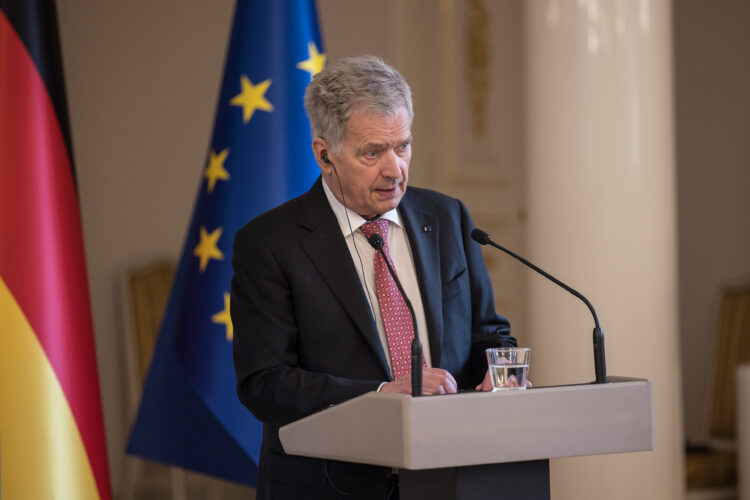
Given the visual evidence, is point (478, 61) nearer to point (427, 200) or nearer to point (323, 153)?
point (427, 200)

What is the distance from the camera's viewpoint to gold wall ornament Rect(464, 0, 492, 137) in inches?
228

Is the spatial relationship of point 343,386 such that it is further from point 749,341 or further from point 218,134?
point 749,341

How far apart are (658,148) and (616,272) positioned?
45 cm

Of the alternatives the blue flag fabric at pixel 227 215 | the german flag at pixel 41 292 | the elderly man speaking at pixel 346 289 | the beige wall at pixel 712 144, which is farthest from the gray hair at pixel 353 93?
the beige wall at pixel 712 144

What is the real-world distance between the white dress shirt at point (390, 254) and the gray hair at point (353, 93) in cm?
15

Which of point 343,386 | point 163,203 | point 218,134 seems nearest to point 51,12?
point 218,134

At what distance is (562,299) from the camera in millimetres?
3230

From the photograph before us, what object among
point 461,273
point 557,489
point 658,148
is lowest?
point 557,489

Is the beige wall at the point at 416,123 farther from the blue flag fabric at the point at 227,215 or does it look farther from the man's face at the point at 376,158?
the man's face at the point at 376,158

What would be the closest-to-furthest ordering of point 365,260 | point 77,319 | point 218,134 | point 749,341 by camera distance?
1. point 365,260
2. point 77,319
3. point 218,134
4. point 749,341

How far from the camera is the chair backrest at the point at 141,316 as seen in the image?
491 centimetres

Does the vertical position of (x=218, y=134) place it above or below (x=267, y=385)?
A: above

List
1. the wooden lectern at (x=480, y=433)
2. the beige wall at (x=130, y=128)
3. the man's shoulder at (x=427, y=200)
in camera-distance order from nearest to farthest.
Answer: the wooden lectern at (x=480, y=433), the man's shoulder at (x=427, y=200), the beige wall at (x=130, y=128)

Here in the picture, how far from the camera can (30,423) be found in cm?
263
